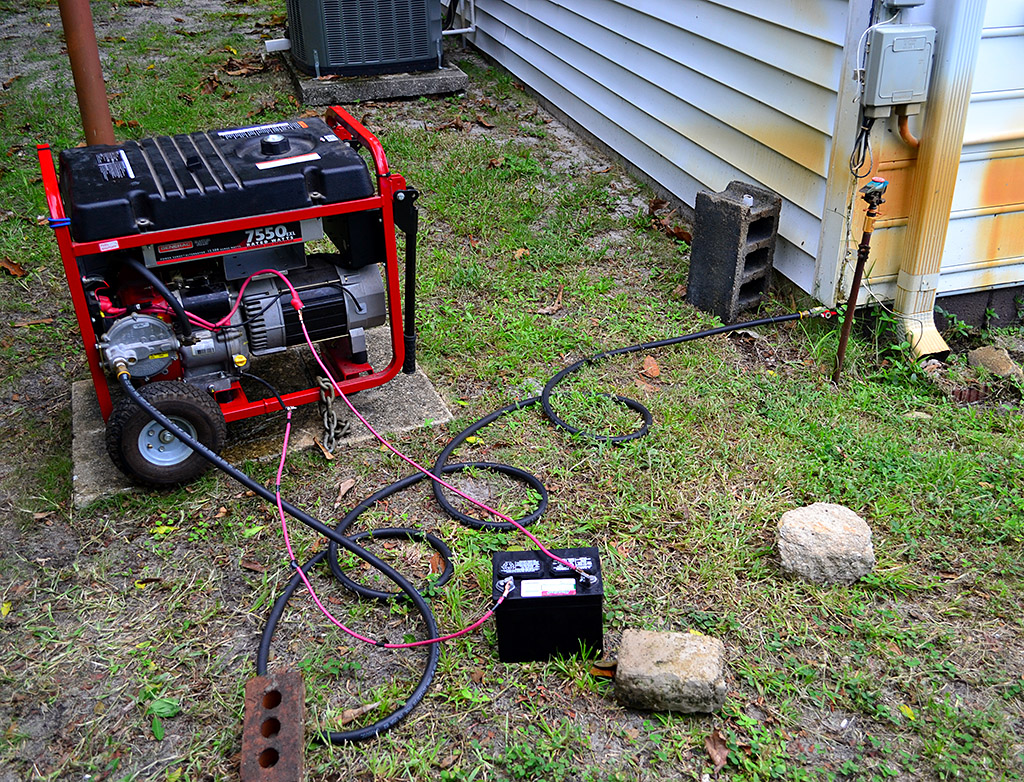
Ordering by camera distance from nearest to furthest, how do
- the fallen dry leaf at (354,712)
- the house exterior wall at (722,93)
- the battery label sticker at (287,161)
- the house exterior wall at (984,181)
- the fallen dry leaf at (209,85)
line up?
the fallen dry leaf at (354,712) → the battery label sticker at (287,161) → the house exterior wall at (984,181) → the house exterior wall at (722,93) → the fallen dry leaf at (209,85)

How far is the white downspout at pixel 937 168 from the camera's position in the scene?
3533mm

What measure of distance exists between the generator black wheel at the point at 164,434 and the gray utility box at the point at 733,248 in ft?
7.86

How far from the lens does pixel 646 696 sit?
2.40 meters

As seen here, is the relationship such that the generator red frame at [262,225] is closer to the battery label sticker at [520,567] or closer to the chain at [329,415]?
the chain at [329,415]

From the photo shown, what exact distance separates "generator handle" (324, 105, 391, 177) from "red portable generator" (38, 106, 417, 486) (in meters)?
0.01

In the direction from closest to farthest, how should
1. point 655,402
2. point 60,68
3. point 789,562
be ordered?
point 789,562 → point 655,402 → point 60,68

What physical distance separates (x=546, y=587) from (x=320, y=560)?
878mm

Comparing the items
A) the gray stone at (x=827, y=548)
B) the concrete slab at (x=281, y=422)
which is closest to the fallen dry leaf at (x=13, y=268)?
the concrete slab at (x=281, y=422)

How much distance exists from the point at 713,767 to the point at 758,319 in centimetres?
252

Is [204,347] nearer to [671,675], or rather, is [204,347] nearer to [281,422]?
[281,422]

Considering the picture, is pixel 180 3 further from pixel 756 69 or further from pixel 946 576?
pixel 946 576

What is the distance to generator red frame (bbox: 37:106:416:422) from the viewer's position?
2.89 meters

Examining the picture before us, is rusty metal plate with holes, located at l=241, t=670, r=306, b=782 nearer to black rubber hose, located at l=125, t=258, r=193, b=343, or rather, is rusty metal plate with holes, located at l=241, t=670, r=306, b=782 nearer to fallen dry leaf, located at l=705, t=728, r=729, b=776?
fallen dry leaf, located at l=705, t=728, r=729, b=776

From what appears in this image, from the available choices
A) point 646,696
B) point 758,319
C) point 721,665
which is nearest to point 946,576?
point 721,665
